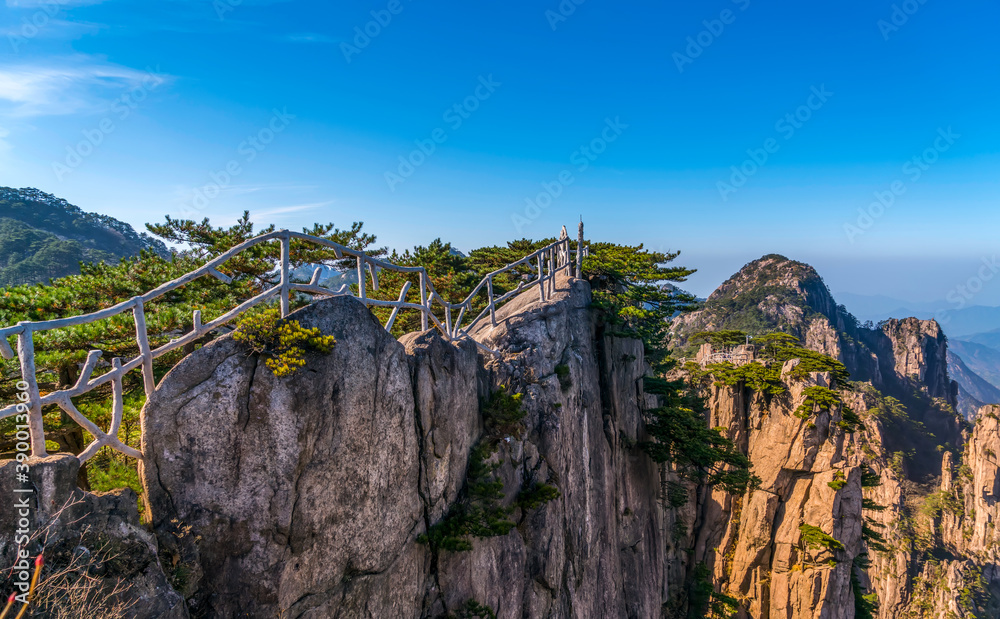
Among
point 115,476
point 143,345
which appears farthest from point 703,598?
point 143,345

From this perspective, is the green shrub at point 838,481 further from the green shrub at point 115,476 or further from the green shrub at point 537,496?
the green shrub at point 115,476

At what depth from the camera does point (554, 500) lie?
1155 centimetres

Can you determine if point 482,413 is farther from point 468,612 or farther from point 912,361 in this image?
point 912,361

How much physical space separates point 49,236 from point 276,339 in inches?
3951

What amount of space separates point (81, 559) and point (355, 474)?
3.17 metres

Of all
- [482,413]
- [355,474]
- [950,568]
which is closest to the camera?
[355,474]

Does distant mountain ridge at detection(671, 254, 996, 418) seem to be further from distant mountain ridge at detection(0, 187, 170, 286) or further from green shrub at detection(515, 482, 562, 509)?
distant mountain ridge at detection(0, 187, 170, 286)

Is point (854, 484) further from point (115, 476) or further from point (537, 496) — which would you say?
point (115, 476)

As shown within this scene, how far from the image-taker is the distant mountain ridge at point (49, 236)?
6256cm

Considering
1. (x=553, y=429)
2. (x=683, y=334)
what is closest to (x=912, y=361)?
(x=683, y=334)

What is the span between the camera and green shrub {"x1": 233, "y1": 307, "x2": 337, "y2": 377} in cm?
630

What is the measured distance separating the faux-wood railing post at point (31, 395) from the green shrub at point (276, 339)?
6.53 ft

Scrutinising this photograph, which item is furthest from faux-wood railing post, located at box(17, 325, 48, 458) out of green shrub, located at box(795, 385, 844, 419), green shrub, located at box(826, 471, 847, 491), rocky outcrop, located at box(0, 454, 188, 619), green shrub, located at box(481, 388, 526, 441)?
green shrub, located at box(826, 471, 847, 491)

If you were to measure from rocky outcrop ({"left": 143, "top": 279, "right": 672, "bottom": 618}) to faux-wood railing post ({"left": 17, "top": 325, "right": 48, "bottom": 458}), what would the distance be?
101 cm
